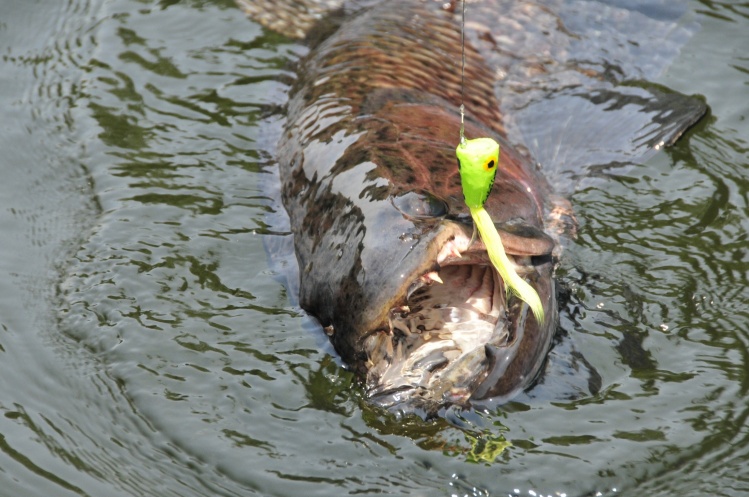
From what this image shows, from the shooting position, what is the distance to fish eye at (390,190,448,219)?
380 cm

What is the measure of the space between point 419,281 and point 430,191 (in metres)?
0.44

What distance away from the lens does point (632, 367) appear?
412 cm

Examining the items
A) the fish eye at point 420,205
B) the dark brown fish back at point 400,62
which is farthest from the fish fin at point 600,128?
the fish eye at point 420,205

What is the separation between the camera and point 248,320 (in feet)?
14.6

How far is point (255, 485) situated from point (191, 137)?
103 inches

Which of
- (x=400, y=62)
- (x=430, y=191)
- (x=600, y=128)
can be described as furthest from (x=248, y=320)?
(x=600, y=128)

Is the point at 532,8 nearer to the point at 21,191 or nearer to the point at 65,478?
the point at 21,191

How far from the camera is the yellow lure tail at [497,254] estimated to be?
11.9ft

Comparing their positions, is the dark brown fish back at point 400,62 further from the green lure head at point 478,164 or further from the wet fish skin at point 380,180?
the green lure head at point 478,164

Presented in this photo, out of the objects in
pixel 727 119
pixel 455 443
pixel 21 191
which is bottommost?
pixel 21 191

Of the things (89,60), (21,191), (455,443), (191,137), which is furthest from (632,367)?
(89,60)

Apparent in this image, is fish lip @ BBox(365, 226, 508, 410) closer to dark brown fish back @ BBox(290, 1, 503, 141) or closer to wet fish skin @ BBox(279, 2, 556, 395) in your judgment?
wet fish skin @ BBox(279, 2, 556, 395)

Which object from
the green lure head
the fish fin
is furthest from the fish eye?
the fish fin

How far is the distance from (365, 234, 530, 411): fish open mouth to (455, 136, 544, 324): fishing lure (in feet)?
0.26
